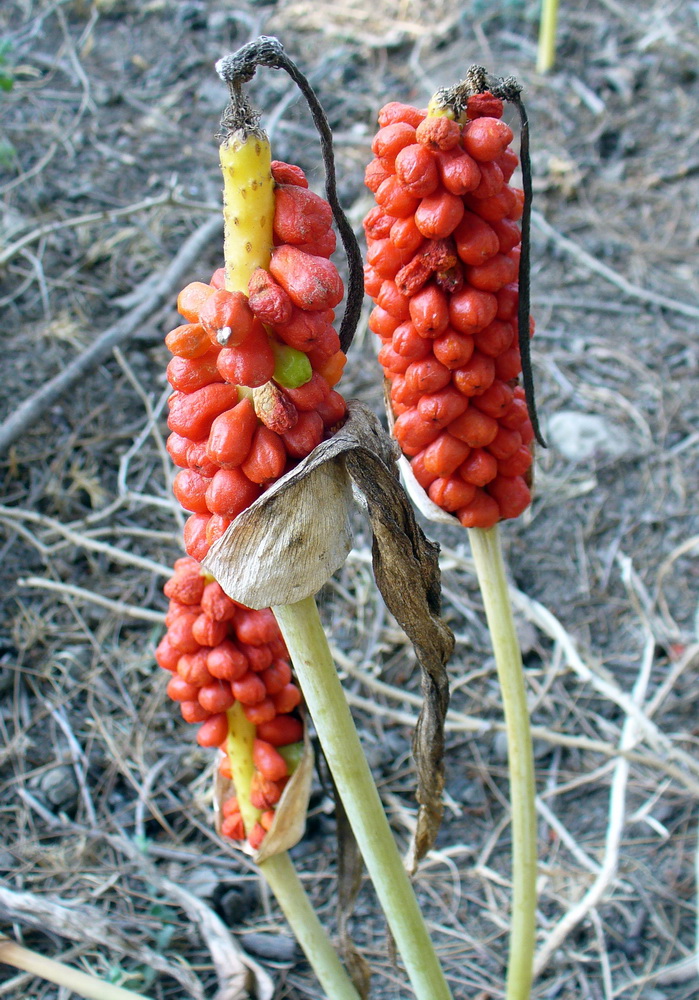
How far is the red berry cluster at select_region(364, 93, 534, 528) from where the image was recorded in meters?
1.79

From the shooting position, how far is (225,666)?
83.1 inches

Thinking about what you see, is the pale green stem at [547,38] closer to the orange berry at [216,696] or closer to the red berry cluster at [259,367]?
the red berry cluster at [259,367]

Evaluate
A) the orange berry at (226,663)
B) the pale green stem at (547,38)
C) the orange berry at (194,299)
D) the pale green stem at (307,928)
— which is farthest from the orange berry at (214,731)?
the pale green stem at (547,38)

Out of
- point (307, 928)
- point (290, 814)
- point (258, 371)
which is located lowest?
point (307, 928)

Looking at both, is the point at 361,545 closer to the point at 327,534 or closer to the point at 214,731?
the point at 214,731

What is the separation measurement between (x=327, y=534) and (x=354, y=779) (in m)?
0.57

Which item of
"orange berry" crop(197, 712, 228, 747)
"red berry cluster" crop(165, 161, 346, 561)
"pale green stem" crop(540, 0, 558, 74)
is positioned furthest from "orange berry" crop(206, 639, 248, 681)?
"pale green stem" crop(540, 0, 558, 74)

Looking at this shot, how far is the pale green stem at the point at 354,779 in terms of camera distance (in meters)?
1.70

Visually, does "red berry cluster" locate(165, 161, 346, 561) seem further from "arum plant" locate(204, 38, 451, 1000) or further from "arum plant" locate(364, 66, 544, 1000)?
"arum plant" locate(364, 66, 544, 1000)

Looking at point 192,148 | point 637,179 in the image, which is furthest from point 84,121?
point 637,179

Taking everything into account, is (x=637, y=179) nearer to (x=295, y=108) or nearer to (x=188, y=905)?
(x=295, y=108)

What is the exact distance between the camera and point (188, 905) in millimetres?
2914

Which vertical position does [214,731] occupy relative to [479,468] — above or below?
below

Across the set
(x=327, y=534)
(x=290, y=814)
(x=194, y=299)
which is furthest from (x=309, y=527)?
(x=290, y=814)
